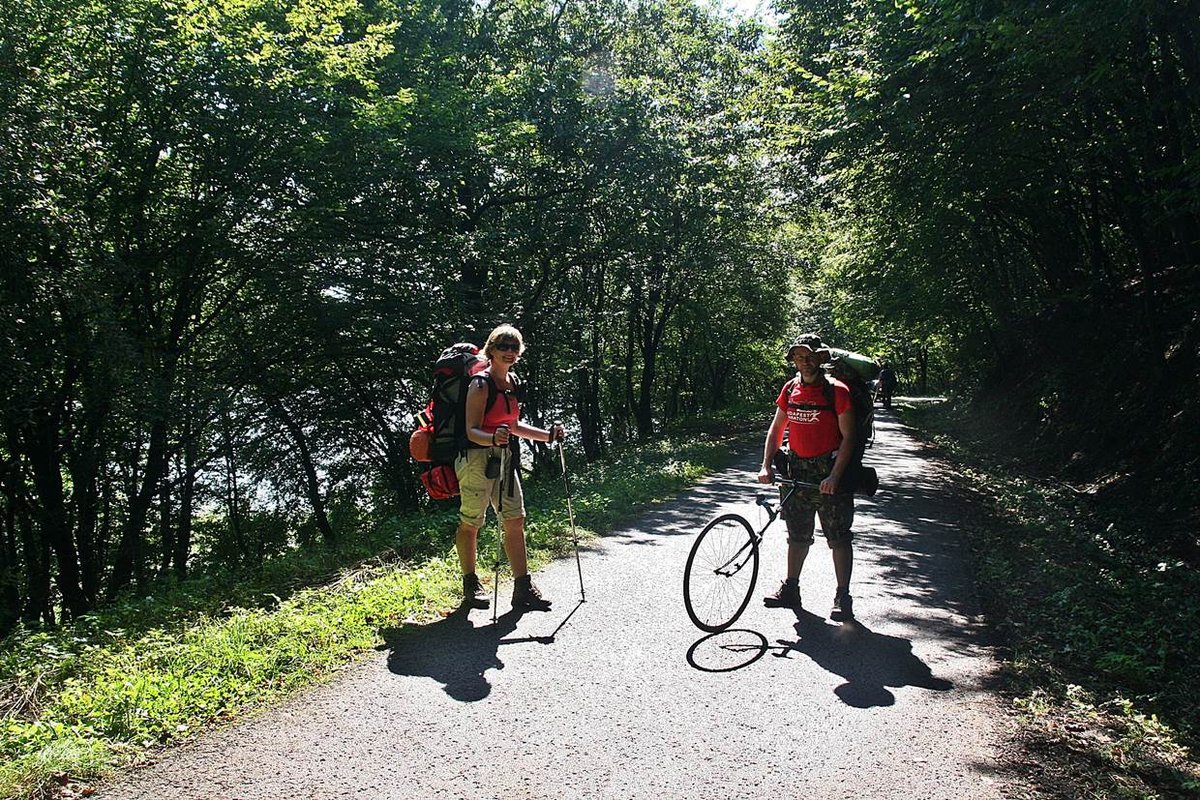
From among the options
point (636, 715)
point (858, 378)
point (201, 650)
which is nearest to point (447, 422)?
point (201, 650)

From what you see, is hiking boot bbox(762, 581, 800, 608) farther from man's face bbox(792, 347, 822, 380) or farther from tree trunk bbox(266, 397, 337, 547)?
tree trunk bbox(266, 397, 337, 547)

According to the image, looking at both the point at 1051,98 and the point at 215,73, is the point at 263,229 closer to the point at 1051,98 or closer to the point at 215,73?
the point at 215,73

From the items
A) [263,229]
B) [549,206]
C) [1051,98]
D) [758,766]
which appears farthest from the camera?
[549,206]

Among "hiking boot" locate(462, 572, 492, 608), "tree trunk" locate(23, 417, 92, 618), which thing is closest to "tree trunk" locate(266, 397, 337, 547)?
"tree trunk" locate(23, 417, 92, 618)

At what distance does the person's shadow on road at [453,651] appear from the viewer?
425 cm

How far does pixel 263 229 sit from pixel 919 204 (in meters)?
10.9

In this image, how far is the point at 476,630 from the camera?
5.14 m

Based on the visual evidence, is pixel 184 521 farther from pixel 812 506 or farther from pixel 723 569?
pixel 812 506

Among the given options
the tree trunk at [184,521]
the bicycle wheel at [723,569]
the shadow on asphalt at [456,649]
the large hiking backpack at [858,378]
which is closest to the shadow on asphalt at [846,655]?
the bicycle wheel at [723,569]

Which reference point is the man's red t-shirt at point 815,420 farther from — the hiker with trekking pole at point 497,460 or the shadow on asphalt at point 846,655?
the hiker with trekking pole at point 497,460

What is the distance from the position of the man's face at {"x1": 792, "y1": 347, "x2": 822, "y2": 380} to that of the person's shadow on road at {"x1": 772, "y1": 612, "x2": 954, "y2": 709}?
1.84m

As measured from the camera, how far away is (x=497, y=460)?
5363 millimetres

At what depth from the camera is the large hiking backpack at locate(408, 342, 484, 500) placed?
5352mm

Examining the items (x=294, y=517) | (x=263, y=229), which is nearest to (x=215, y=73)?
(x=263, y=229)
